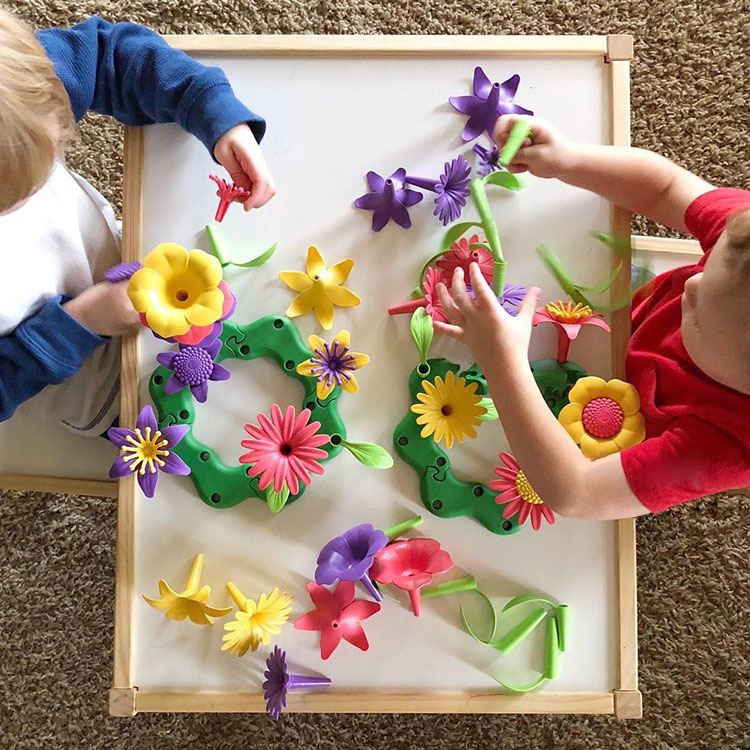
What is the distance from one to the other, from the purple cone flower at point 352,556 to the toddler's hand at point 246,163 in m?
0.30

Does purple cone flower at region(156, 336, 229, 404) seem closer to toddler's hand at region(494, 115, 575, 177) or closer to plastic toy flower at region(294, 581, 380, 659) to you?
plastic toy flower at region(294, 581, 380, 659)

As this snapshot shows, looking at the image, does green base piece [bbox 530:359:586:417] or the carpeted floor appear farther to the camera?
the carpeted floor

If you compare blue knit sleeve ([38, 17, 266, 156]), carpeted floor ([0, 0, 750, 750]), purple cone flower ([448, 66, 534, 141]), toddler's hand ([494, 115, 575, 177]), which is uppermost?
blue knit sleeve ([38, 17, 266, 156])

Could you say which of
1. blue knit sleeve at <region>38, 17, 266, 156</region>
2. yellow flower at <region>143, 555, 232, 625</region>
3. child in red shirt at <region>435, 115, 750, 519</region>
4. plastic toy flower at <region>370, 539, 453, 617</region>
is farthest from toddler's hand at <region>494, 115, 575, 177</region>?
yellow flower at <region>143, 555, 232, 625</region>

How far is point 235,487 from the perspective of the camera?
0.64m

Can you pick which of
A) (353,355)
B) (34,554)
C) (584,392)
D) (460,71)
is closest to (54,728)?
(34,554)

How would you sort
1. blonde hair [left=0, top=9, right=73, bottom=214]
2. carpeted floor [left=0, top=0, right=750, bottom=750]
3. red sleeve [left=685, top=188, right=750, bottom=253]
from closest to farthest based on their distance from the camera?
1. blonde hair [left=0, top=9, right=73, bottom=214]
2. red sleeve [left=685, top=188, right=750, bottom=253]
3. carpeted floor [left=0, top=0, right=750, bottom=750]

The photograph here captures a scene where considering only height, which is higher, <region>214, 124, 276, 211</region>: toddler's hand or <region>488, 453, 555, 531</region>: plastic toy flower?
<region>214, 124, 276, 211</region>: toddler's hand

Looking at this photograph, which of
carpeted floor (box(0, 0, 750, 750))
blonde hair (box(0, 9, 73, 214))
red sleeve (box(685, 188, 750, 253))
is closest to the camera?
blonde hair (box(0, 9, 73, 214))

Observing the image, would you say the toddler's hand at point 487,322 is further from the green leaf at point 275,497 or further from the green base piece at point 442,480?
the green leaf at point 275,497

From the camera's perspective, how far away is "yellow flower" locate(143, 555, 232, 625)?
0.62 m

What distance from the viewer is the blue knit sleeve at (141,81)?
2.05 ft

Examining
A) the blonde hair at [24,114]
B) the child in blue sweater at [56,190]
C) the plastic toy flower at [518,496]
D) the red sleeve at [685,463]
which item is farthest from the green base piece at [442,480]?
the blonde hair at [24,114]

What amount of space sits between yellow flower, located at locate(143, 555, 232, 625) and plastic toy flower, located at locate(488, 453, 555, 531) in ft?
0.83
